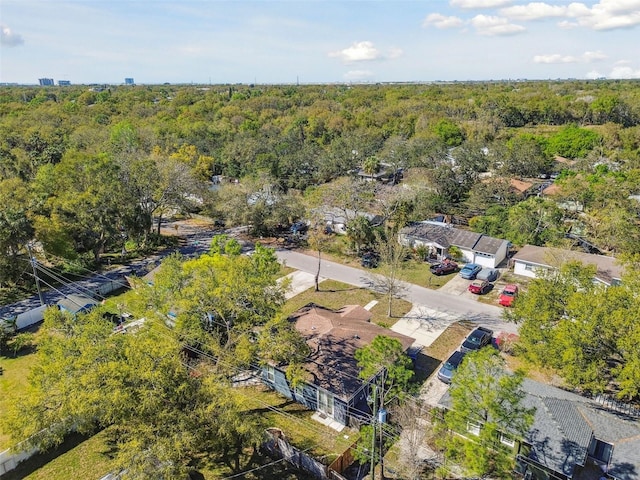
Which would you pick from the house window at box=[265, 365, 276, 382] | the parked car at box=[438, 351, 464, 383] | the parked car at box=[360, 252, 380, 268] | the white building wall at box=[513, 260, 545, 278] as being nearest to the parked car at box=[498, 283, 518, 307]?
the white building wall at box=[513, 260, 545, 278]

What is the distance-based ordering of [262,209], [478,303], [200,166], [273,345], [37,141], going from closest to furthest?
[273,345] < [478,303] < [262,209] < [200,166] < [37,141]

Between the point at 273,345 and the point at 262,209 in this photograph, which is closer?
the point at 273,345

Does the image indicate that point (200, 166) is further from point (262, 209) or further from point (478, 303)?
point (478, 303)

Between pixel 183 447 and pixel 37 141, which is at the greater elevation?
pixel 37 141

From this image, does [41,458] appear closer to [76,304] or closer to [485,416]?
[76,304]

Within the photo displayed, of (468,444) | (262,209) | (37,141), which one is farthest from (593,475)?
(37,141)
